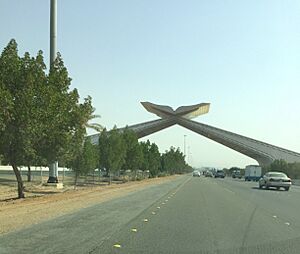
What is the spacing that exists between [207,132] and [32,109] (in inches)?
4972

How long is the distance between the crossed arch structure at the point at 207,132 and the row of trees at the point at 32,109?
85.3 metres

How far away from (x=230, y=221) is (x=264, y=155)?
11691 cm

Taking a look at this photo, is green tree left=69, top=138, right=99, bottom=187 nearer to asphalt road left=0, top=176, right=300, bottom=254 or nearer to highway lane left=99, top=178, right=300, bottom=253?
highway lane left=99, top=178, right=300, bottom=253

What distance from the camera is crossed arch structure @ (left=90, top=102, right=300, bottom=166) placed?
13288 centimetres

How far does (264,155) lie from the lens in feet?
435

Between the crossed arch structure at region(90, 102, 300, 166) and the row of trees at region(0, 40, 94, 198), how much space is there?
85279 mm

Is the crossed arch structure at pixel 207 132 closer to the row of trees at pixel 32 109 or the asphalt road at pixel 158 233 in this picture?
the row of trees at pixel 32 109

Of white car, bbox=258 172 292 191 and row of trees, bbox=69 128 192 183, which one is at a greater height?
row of trees, bbox=69 128 192 183

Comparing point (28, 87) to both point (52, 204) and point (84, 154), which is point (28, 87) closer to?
point (52, 204)

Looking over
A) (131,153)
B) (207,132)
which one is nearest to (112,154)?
(131,153)

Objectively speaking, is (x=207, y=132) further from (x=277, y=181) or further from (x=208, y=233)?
(x=208, y=233)

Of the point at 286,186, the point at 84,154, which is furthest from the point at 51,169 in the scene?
the point at 286,186

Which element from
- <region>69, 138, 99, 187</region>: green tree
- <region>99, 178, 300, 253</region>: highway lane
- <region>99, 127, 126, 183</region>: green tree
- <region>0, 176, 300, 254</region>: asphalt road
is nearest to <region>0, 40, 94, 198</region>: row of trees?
<region>0, 176, 300, 254</region>: asphalt road

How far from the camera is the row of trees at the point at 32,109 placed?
24609mm
